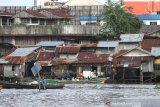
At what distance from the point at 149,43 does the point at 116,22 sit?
25.5 ft

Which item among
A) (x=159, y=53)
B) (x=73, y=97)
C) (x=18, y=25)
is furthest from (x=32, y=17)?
(x=73, y=97)

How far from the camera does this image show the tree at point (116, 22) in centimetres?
6981

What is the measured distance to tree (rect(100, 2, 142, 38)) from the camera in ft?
229

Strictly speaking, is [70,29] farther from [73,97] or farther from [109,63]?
[73,97]

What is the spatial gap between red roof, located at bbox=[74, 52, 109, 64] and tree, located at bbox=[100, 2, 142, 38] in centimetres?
595

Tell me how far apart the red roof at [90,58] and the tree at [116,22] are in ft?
19.5

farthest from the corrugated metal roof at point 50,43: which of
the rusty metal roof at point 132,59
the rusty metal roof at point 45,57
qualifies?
the rusty metal roof at point 132,59

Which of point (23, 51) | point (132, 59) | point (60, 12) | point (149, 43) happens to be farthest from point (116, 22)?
point (23, 51)

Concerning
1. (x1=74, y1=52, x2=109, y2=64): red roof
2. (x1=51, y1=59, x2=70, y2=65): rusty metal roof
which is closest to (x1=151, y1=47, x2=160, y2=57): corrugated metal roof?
(x1=74, y1=52, x2=109, y2=64): red roof

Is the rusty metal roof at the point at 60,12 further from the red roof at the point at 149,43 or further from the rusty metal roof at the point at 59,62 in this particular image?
the red roof at the point at 149,43

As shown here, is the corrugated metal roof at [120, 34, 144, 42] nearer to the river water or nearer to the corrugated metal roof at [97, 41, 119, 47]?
the corrugated metal roof at [97, 41, 119, 47]

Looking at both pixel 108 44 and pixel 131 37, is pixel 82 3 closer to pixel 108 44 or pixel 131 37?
pixel 131 37

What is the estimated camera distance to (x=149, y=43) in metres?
63.6

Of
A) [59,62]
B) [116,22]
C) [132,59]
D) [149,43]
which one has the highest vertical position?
[116,22]
